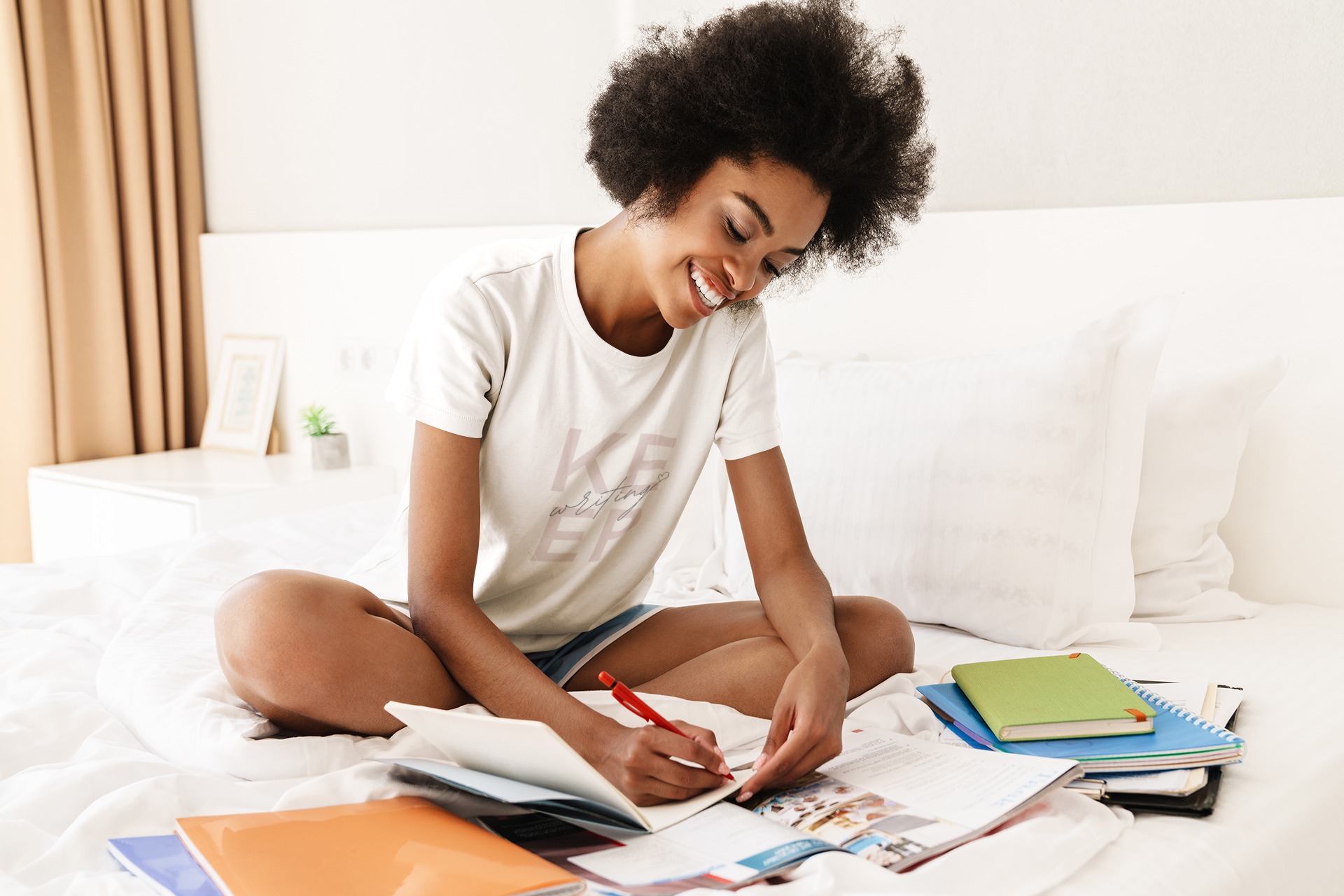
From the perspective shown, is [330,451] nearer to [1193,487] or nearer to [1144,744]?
[1193,487]

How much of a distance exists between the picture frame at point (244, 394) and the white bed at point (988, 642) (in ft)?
2.52

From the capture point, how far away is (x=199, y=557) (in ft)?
5.20

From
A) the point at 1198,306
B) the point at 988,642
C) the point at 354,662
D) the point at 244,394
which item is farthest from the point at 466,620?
the point at 244,394

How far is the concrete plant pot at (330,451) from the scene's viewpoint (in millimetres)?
2588

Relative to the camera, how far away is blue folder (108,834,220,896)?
2.23 ft

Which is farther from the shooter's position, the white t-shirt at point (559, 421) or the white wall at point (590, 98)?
the white wall at point (590, 98)

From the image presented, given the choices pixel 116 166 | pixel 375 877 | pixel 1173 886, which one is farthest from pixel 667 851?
pixel 116 166

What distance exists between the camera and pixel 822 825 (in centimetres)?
78

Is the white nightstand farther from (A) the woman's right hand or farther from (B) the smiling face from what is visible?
(A) the woman's right hand

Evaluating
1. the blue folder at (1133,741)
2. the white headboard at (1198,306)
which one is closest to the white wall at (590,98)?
the white headboard at (1198,306)

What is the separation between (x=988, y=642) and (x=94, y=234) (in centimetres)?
256

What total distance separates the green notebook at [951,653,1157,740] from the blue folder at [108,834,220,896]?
63 centimetres

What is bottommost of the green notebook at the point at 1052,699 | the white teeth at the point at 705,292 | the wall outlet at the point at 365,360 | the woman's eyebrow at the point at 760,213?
the green notebook at the point at 1052,699

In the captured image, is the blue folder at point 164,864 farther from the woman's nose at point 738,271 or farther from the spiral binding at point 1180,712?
the spiral binding at point 1180,712
